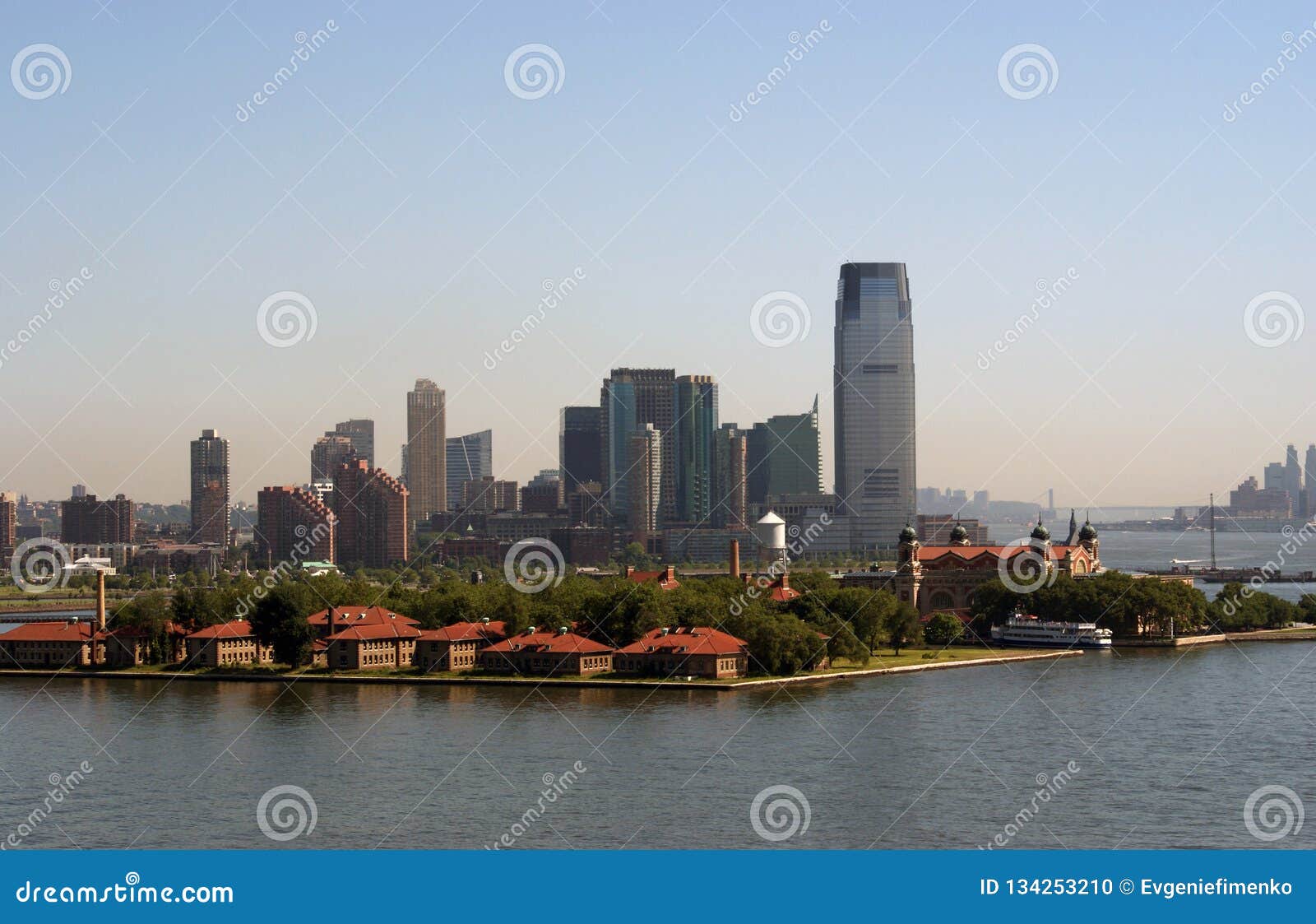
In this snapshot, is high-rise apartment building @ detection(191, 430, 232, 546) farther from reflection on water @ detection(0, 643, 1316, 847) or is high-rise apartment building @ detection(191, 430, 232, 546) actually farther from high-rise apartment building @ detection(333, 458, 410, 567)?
reflection on water @ detection(0, 643, 1316, 847)

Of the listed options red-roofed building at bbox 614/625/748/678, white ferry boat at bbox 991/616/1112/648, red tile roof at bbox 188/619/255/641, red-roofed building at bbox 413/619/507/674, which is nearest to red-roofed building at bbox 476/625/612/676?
red-roofed building at bbox 614/625/748/678

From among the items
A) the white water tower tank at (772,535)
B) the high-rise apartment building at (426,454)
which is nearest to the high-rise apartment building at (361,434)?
the high-rise apartment building at (426,454)

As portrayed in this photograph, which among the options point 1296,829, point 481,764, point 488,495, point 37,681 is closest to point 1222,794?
point 1296,829

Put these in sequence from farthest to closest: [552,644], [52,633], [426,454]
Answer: [426,454], [52,633], [552,644]

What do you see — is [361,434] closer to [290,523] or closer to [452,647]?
[290,523]

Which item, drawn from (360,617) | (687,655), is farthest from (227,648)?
(687,655)

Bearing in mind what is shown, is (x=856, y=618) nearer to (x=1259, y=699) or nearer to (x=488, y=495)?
(x=1259, y=699)

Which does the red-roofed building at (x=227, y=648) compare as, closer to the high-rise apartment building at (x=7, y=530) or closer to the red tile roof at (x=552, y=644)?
the red tile roof at (x=552, y=644)
